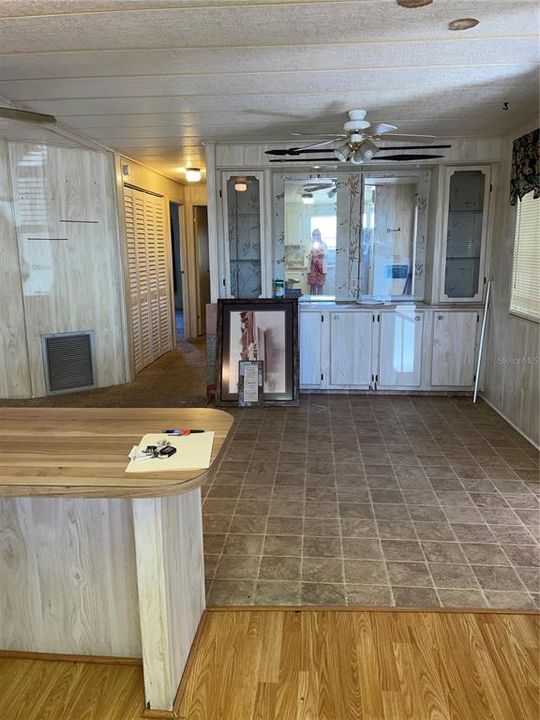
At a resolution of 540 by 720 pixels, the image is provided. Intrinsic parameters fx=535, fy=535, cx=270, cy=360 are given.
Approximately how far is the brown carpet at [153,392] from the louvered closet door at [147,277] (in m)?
0.33

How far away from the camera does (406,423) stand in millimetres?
4586

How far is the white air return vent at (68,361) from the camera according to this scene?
5297mm

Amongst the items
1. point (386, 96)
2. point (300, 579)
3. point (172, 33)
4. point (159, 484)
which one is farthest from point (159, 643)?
point (386, 96)

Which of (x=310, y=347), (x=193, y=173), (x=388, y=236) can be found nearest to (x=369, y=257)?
(x=388, y=236)

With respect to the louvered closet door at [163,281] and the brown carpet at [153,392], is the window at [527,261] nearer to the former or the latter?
the brown carpet at [153,392]

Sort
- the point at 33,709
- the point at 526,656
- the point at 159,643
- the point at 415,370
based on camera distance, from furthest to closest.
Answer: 1. the point at 415,370
2. the point at 526,656
3. the point at 33,709
4. the point at 159,643

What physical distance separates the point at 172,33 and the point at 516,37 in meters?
1.68

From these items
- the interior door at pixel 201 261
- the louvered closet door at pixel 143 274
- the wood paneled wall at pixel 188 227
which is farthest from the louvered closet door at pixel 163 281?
the interior door at pixel 201 261

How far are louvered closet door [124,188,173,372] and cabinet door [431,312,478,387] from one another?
10.9 ft

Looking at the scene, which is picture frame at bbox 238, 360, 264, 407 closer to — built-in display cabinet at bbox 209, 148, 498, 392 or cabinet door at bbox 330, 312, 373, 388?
built-in display cabinet at bbox 209, 148, 498, 392

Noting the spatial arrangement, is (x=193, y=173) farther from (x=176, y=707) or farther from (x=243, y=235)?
(x=176, y=707)

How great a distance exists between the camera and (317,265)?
562cm

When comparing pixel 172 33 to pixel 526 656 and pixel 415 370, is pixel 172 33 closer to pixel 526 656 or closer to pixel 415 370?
pixel 526 656

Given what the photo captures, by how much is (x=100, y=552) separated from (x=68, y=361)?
3917 mm
